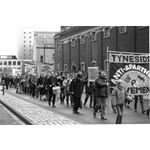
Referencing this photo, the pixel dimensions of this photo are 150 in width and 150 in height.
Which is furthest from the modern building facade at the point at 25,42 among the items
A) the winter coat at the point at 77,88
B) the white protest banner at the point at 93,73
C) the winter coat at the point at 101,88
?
the white protest banner at the point at 93,73

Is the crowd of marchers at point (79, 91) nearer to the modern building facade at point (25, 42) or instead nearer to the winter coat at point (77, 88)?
the winter coat at point (77, 88)

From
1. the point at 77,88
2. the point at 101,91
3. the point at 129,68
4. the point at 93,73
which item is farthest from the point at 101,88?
the point at 93,73

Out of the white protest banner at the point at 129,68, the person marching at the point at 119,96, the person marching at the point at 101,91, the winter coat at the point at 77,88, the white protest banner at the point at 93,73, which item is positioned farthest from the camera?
the white protest banner at the point at 93,73

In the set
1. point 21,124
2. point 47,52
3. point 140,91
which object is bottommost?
point 21,124

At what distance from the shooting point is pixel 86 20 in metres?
8.16

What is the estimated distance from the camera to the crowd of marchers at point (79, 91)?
29.2ft

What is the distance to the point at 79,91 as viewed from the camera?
11844 mm

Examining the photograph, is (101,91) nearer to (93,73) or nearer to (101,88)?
(101,88)

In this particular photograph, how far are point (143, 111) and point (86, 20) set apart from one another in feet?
12.9

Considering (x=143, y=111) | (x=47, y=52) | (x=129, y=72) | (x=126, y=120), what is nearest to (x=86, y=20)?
(x=129, y=72)

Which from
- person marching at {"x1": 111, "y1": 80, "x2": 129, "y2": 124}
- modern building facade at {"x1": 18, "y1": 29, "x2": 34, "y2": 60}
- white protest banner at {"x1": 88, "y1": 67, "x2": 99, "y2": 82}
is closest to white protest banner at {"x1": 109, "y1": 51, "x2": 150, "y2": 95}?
person marching at {"x1": 111, "y1": 80, "x2": 129, "y2": 124}

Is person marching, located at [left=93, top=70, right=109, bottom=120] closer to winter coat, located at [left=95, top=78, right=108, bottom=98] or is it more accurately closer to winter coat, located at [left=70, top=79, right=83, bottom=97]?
winter coat, located at [left=95, top=78, right=108, bottom=98]
